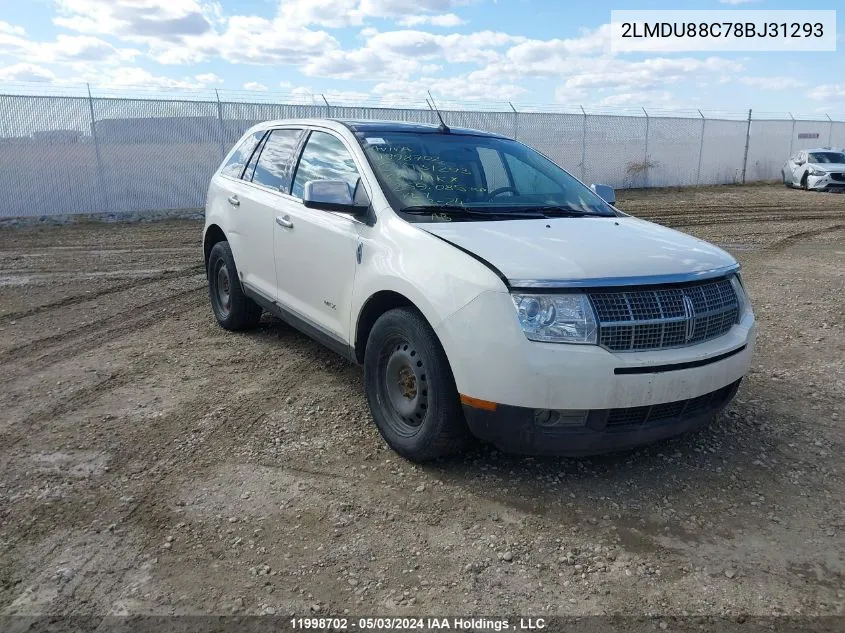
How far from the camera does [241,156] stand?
6.14 meters

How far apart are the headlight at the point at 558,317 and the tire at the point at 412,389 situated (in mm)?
513

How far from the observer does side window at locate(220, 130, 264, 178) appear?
19.7 feet

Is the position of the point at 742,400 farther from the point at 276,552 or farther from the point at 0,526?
the point at 0,526

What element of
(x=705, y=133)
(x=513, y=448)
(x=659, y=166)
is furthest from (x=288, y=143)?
(x=705, y=133)

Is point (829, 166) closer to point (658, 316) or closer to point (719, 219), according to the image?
point (719, 219)

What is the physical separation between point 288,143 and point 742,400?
3697mm

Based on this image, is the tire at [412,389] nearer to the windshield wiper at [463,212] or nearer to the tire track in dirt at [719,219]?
the windshield wiper at [463,212]

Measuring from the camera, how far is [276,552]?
10.0 feet

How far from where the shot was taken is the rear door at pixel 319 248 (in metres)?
4.29

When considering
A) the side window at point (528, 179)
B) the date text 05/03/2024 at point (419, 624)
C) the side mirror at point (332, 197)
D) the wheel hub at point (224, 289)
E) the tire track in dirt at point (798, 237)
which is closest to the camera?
the date text 05/03/2024 at point (419, 624)

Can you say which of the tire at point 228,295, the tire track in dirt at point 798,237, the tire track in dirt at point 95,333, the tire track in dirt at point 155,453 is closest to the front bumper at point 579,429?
the tire track in dirt at point 155,453

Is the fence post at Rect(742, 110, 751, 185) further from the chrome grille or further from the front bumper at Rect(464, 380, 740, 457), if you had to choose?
the front bumper at Rect(464, 380, 740, 457)

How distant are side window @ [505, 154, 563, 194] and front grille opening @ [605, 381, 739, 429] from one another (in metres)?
1.71

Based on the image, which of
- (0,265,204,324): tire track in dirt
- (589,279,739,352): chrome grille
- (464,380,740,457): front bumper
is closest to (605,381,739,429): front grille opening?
(464,380,740,457): front bumper
